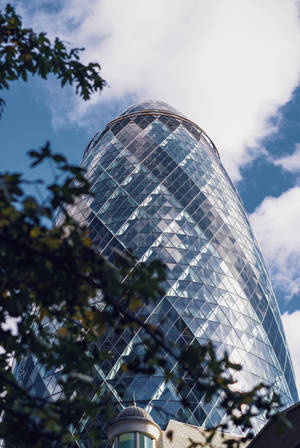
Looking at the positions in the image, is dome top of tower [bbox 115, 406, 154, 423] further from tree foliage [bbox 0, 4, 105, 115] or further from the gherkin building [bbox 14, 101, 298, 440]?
tree foliage [bbox 0, 4, 105, 115]

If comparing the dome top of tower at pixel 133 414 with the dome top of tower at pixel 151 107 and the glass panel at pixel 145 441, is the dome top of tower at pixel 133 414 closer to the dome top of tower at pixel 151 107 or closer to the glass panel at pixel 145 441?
the glass panel at pixel 145 441

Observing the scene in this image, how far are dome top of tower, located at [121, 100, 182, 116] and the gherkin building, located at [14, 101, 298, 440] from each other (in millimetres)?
2340

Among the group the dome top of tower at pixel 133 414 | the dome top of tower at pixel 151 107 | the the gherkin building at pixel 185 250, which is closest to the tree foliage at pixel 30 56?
the dome top of tower at pixel 133 414

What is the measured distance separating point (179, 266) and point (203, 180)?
271 inches

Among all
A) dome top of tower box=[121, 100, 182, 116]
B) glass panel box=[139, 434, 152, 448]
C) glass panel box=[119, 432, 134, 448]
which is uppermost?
dome top of tower box=[121, 100, 182, 116]

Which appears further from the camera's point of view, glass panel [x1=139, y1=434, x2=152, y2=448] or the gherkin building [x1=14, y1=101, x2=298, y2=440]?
the gherkin building [x1=14, y1=101, x2=298, y2=440]

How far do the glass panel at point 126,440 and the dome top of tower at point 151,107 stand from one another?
23988 millimetres

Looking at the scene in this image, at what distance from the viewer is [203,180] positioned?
1156 inches

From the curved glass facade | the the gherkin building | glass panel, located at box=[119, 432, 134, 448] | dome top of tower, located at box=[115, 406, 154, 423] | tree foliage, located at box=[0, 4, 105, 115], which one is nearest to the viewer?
tree foliage, located at box=[0, 4, 105, 115]

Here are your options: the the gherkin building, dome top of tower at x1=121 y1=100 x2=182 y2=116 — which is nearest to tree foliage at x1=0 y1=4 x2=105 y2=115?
the the gherkin building

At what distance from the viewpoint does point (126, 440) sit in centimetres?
1429

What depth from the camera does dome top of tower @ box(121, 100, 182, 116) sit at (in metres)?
35.2

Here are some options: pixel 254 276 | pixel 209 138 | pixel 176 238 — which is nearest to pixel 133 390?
pixel 176 238

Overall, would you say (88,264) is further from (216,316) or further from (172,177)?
(172,177)
